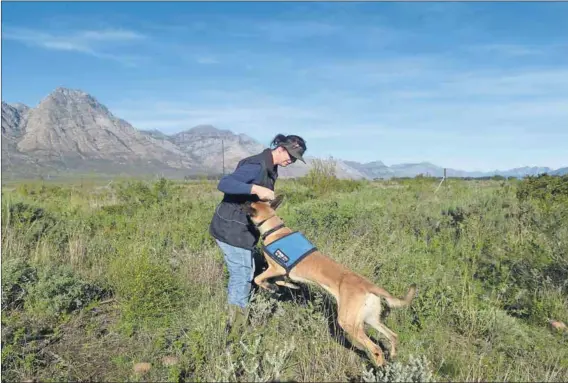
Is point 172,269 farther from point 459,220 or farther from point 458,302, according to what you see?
point 459,220

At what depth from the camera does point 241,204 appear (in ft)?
14.7

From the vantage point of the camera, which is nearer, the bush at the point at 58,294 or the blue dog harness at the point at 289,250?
the blue dog harness at the point at 289,250

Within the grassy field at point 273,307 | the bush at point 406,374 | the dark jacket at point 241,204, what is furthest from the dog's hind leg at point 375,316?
the dark jacket at point 241,204

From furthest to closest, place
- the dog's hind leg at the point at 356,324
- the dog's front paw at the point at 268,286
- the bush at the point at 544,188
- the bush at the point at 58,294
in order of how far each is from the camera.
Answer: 1. the bush at the point at 544,188
2. the bush at the point at 58,294
3. the dog's front paw at the point at 268,286
4. the dog's hind leg at the point at 356,324

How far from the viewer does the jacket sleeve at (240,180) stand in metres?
3.96

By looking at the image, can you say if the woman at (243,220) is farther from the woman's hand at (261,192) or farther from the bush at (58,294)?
the bush at (58,294)

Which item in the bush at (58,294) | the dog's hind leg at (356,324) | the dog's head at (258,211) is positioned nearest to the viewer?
the dog's hind leg at (356,324)

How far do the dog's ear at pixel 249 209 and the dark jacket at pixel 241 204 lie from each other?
0.04 m

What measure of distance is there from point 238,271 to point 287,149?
134 cm

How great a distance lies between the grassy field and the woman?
22cm

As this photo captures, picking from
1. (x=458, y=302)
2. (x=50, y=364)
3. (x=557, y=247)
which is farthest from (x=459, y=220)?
(x=50, y=364)

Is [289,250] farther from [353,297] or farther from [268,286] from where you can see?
[353,297]

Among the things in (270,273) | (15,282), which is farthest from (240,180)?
(15,282)

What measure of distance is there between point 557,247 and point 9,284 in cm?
740
